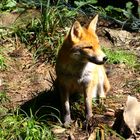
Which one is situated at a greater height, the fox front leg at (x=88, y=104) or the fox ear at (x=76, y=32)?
the fox ear at (x=76, y=32)

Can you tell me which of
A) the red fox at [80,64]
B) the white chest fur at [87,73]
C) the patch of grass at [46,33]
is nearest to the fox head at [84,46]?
the red fox at [80,64]

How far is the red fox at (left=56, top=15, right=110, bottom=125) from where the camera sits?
5715 millimetres


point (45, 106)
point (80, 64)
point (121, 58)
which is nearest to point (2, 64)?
point (45, 106)

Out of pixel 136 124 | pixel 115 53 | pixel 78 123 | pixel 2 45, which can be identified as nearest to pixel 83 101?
pixel 78 123

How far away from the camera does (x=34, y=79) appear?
7.34 meters

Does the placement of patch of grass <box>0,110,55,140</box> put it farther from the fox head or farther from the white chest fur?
the fox head

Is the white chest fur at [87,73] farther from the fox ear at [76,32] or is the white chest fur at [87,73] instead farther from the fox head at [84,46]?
the fox ear at [76,32]

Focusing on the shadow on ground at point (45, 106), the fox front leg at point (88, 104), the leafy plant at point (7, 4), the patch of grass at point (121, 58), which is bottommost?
the shadow on ground at point (45, 106)

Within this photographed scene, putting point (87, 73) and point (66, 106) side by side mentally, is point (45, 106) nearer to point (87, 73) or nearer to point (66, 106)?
point (66, 106)

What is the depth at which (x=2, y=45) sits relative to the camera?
8.09 metres

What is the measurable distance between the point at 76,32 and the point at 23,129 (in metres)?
1.31

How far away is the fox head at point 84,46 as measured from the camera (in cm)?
566

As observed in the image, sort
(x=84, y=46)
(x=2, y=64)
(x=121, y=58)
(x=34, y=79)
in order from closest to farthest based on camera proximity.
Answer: (x=84, y=46), (x=34, y=79), (x=2, y=64), (x=121, y=58)

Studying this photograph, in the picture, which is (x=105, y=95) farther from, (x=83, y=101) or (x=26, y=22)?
(x=26, y=22)
